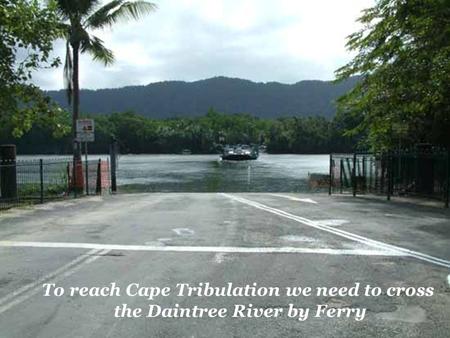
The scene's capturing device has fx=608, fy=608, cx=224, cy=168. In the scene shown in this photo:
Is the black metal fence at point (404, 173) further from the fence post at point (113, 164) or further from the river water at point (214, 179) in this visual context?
the river water at point (214, 179)

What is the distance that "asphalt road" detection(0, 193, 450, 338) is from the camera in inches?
220

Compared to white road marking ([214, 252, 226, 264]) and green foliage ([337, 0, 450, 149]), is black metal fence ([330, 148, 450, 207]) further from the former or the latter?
white road marking ([214, 252, 226, 264])

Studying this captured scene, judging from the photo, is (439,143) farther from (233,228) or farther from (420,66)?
(233,228)

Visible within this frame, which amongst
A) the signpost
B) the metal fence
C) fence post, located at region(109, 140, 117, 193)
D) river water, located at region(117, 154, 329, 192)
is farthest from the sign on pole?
river water, located at region(117, 154, 329, 192)

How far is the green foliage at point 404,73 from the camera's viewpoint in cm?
1614

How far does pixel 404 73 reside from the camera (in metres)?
17.5

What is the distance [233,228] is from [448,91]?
9.41 m

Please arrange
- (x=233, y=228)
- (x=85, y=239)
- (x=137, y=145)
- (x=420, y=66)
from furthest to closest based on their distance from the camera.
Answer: (x=137, y=145) < (x=420, y=66) < (x=233, y=228) < (x=85, y=239)

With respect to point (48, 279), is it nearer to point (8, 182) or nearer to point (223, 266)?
point (223, 266)

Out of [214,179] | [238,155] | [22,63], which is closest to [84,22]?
[22,63]

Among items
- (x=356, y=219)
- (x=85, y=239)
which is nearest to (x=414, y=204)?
(x=356, y=219)

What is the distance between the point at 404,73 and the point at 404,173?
4.69 m

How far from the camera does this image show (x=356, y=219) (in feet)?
43.8

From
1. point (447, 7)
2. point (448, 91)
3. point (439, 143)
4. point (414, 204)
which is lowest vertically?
point (414, 204)
